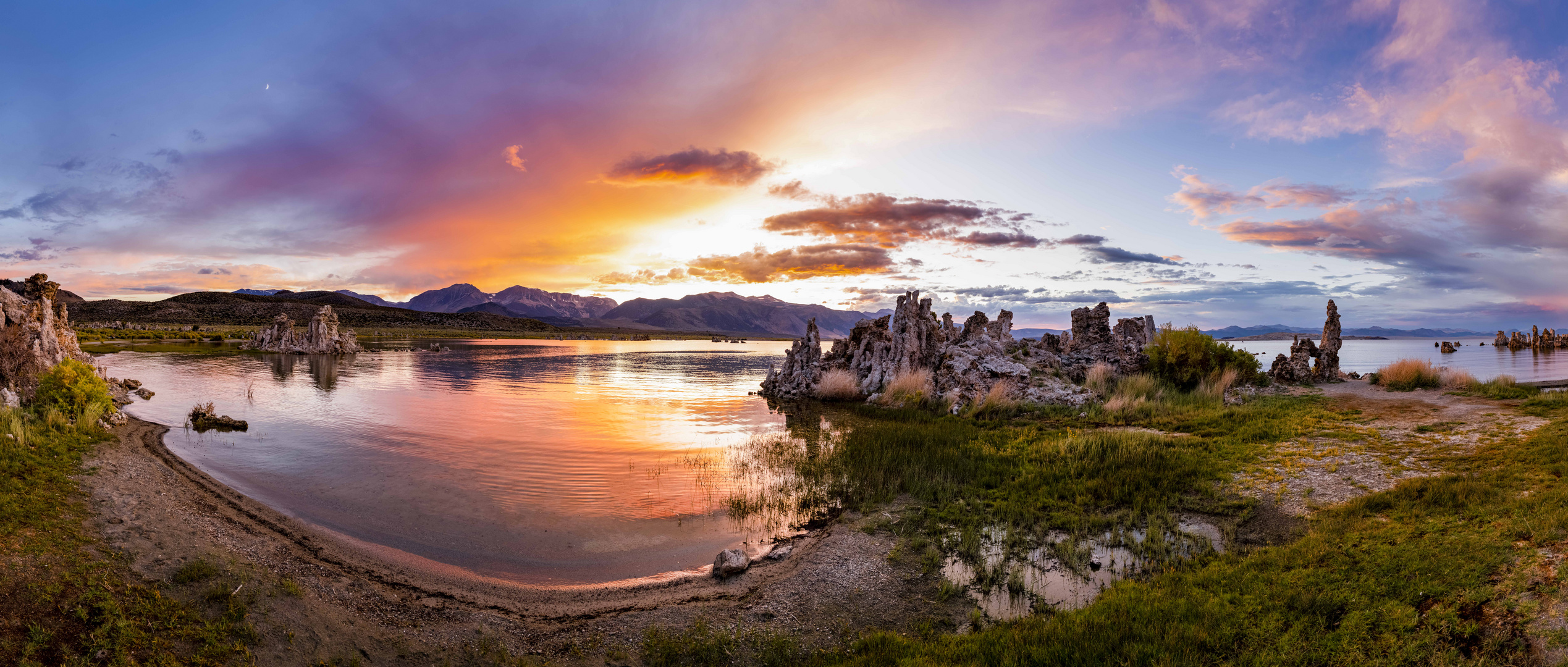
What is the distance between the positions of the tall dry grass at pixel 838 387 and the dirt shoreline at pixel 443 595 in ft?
66.0

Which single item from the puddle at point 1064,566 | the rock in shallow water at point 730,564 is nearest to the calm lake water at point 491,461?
the rock in shallow water at point 730,564

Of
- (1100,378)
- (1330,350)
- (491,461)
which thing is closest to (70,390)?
(491,461)

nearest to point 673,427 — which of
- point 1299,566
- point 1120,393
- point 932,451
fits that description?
point 932,451

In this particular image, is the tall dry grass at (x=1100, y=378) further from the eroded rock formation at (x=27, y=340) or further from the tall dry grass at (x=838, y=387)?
the eroded rock formation at (x=27, y=340)

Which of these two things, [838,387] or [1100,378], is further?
[838,387]

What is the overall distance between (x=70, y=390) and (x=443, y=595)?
13.7 metres

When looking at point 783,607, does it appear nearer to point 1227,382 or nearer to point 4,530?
point 4,530

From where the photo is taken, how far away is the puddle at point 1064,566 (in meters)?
8.17

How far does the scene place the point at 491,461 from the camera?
17.0m

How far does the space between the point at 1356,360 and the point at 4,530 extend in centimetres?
7513

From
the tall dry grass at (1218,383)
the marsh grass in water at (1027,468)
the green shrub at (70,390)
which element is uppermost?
the green shrub at (70,390)

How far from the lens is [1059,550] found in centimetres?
961

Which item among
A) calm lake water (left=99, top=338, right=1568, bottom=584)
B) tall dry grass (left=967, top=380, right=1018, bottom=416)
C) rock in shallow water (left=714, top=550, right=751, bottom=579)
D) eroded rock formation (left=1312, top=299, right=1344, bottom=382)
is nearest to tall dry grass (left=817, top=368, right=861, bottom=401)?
calm lake water (left=99, top=338, right=1568, bottom=584)

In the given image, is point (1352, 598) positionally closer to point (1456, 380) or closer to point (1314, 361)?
point (1456, 380)
